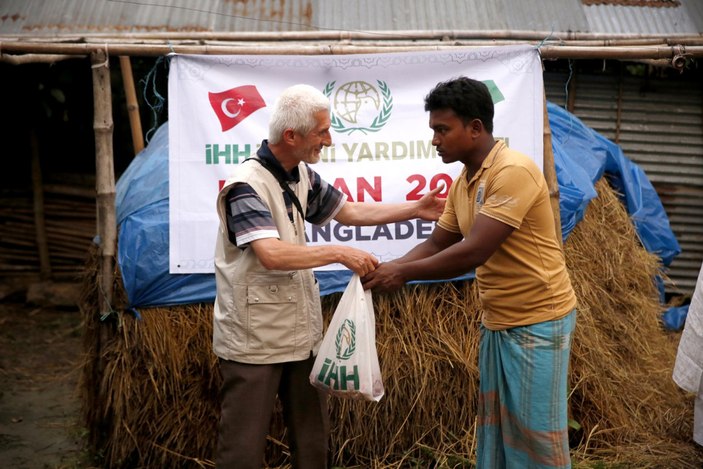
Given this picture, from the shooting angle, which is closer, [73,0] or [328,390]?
[328,390]

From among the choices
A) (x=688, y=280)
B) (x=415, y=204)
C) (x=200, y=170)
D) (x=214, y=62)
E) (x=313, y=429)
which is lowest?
(x=313, y=429)

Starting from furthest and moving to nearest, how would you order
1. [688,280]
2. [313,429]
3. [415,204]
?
[688,280] < [415,204] < [313,429]

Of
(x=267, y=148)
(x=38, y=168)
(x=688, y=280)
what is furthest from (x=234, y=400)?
(x=38, y=168)

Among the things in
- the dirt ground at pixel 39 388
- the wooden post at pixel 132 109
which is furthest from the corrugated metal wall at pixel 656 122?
the dirt ground at pixel 39 388

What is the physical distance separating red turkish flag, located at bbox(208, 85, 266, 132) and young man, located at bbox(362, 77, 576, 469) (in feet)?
5.01

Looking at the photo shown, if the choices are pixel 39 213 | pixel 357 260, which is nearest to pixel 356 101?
pixel 357 260

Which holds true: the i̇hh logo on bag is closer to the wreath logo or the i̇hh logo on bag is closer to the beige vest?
the wreath logo

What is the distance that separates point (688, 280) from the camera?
7.38 m

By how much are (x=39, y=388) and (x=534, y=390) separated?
4.56 metres

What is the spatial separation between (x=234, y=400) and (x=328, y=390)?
1.28 ft

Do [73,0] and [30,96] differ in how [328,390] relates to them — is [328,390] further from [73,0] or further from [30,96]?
[30,96]

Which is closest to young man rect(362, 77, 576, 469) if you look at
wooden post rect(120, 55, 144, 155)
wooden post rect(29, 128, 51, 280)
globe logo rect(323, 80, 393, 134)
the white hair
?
the white hair

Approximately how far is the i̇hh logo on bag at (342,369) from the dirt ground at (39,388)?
7.13 ft

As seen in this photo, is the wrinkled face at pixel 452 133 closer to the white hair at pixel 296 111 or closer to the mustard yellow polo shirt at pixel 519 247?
the mustard yellow polo shirt at pixel 519 247
